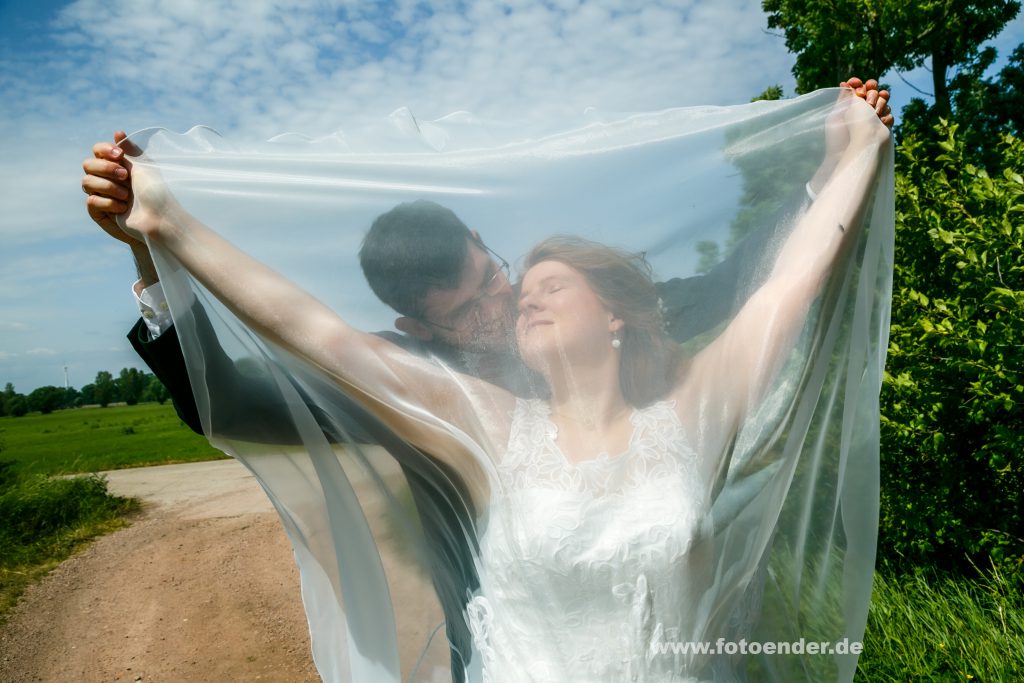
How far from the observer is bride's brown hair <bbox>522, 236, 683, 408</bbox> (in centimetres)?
207

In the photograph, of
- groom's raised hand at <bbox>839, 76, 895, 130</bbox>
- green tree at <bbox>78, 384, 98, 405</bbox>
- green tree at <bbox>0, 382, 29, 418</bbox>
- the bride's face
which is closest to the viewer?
the bride's face

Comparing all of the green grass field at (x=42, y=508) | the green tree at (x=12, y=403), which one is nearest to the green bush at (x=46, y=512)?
the green grass field at (x=42, y=508)

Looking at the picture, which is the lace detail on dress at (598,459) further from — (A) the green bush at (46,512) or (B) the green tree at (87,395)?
(B) the green tree at (87,395)

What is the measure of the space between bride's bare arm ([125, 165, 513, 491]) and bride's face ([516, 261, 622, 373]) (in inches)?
6.7

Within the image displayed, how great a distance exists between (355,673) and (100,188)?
5.35ft

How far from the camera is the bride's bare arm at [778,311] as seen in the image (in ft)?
6.73

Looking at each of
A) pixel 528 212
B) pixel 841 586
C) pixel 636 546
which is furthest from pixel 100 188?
pixel 841 586

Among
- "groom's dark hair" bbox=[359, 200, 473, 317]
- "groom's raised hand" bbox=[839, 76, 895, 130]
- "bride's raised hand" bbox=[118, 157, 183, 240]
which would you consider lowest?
"groom's dark hair" bbox=[359, 200, 473, 317]

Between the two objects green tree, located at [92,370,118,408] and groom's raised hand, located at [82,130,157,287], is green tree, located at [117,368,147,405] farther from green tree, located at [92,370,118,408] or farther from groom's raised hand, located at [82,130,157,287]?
groom's raised hand, located at [82,130,157,287]

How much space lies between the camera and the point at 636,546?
5.87 feet

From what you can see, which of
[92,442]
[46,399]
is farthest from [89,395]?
[92,442]

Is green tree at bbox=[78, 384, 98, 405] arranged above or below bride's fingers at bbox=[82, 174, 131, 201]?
below

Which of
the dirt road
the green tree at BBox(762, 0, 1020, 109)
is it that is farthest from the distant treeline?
the green tree at BBox(762, 0, 1020, 109)

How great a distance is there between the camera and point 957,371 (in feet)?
12.1
